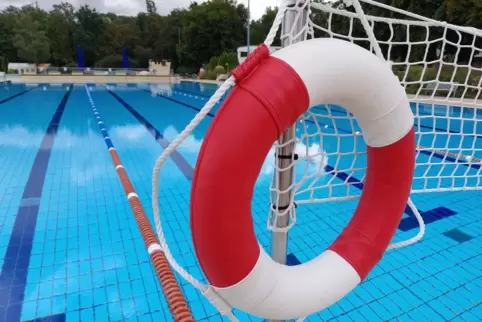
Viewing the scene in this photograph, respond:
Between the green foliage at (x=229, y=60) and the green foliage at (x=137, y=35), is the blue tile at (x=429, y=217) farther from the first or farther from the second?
the green foliage at (x=229, y=60)

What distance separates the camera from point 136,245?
8.20ft

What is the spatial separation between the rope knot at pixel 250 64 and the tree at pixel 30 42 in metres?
31.8

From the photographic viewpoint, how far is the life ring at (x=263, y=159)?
30.2 inches

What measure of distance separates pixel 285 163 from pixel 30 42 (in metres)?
32.9

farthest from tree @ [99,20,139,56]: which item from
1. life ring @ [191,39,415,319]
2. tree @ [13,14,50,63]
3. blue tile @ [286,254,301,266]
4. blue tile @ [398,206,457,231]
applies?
life ring @ [191,39,415,319]

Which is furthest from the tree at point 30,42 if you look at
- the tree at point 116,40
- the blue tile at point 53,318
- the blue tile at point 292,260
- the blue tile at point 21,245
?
the blue tile at point 292,260

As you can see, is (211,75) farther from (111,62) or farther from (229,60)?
(111,62)

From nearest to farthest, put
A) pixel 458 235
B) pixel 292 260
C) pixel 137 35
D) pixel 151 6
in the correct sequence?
pixel 292 260 → pixel 458 235 → pixel 137 35 → pixel 151 6

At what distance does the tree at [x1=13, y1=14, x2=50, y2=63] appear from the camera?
26844mm

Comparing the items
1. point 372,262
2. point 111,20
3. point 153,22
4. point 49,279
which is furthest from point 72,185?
point 111,20

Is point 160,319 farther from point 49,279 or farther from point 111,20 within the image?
point 111,20

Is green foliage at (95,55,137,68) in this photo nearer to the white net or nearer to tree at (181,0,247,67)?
tree at (181,0,247,67)

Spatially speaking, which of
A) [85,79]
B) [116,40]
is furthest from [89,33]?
[85,79]

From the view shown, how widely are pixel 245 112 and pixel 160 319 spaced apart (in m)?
1.50
